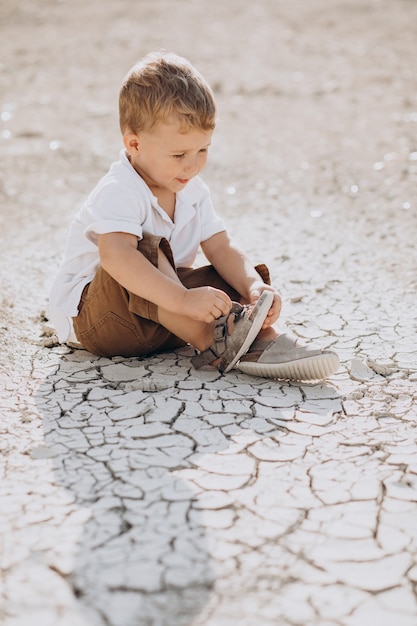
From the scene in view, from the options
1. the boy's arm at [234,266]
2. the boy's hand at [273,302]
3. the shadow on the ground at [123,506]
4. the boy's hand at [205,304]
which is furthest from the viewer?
the boy's arm at [234,266]

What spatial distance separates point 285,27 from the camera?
830 cm

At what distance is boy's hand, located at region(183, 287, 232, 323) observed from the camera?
7.68ft

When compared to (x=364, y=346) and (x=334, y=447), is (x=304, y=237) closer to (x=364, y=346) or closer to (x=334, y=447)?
(x=364, y=346)

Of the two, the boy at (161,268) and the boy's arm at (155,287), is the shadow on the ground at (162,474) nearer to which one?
the boy at (161,268)

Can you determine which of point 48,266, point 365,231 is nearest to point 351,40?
point 365,231

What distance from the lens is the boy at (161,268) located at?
2.36m

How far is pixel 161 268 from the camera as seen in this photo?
2410 millimetres

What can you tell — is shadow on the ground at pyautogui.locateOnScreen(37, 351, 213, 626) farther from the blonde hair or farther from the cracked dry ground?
the blonde hair

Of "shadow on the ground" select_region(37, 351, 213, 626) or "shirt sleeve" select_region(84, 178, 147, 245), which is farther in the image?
"shirt sleeve" select_region(84, 178, 147, 245)

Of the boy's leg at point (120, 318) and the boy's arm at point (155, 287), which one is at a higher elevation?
the boy's arm at point (155, 287)

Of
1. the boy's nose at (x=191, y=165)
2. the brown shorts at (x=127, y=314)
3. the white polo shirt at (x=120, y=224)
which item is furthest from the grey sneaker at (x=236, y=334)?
the boy's nose at (x=191, y=165)

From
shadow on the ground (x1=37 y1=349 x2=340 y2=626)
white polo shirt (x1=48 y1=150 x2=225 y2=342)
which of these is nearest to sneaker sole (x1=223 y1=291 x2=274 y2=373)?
shadow on the ground (x1=37 y1=349 x2=340 y2=626)

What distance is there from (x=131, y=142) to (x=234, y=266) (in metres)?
0.53

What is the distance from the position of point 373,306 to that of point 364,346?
37 cm
